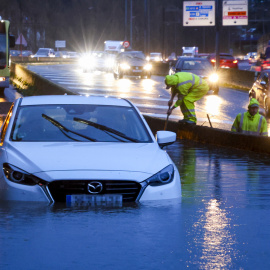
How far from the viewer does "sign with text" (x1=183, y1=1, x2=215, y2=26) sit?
73875 millimetres

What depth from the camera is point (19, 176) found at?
798cm

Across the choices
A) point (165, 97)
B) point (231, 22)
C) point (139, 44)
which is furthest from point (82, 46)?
point (165, 97)

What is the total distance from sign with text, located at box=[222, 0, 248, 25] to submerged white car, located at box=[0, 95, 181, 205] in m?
61.5

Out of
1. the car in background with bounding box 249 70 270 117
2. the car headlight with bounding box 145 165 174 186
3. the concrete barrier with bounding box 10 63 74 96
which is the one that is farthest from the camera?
the concrete barrier with bounding box 10 63 74 96

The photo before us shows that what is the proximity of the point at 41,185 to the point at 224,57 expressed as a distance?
62843 millimetres

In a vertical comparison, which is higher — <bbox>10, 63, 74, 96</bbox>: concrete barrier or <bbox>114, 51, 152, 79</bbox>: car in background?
<bbox>10, 63, 74, 96</bbox>: concrete barrier

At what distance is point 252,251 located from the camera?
22.0 feet

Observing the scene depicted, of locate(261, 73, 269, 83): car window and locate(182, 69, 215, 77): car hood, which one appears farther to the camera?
locate(182, 69, 215, 77): car hood

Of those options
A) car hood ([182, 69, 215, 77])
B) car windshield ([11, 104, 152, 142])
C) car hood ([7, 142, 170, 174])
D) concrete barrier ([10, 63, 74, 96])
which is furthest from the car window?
car hood ([7, 142, 170, 174])

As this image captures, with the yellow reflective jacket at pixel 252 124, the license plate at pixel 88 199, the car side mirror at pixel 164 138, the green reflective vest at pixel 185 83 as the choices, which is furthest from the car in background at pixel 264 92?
the license plate at pixel 88 199

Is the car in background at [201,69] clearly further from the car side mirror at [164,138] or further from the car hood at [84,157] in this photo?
the car hood at [84,157]

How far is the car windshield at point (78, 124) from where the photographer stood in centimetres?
909

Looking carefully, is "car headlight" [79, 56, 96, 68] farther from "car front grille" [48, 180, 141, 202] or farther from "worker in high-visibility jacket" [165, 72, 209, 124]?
"car front grille" [48, 180, 141, 202]

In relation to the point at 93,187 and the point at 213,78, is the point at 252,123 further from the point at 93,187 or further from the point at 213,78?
the point at 213,78
